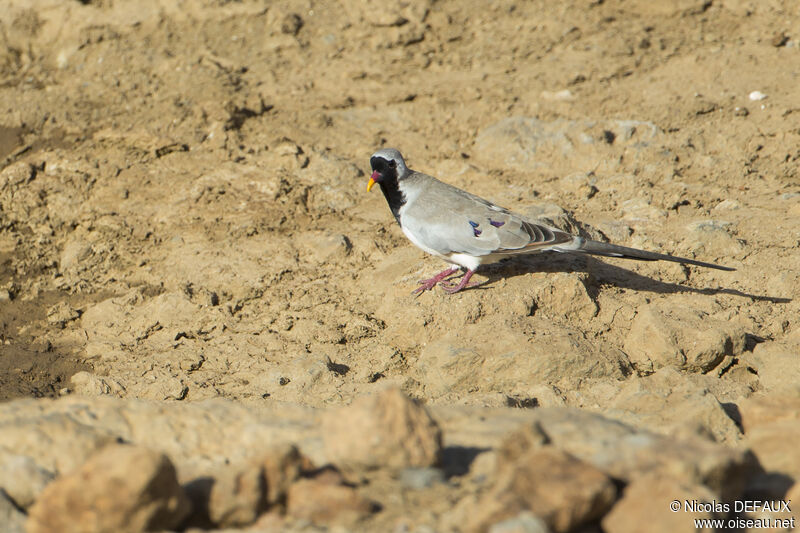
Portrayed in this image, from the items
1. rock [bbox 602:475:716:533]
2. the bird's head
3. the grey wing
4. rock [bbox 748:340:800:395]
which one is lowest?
rock [bbox 748:340:800:395]

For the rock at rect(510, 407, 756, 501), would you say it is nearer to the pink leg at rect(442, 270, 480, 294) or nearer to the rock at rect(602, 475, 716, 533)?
the rock at rect(602, 475, 716, 533)

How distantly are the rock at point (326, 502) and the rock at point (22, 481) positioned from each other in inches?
37.1

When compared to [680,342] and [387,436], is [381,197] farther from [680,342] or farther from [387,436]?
[387,436]

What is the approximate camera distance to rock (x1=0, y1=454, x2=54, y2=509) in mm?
2701

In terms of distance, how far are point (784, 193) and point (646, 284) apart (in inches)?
66.0

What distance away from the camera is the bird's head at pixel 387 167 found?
5.46m

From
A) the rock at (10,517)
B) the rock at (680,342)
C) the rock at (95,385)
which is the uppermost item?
the rock at (10,517)

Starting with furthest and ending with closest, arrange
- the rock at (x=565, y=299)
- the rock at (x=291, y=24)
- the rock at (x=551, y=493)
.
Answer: the rock at (x=291, y=24) → the rock at (x=565, y=299) → the rock at (x=551, y=493)

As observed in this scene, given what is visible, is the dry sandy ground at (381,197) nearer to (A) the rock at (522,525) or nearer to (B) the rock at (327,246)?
(B) the rock at (327,246)

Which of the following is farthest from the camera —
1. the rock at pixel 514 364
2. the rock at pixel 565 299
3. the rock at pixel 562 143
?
the rock at pixel 562 143

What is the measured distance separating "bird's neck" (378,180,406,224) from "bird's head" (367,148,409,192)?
0.09 feet

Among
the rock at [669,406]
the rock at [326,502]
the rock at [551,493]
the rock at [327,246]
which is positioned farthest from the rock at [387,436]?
the rock at [327,246]

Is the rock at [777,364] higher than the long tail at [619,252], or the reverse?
the long tail at [619,252]

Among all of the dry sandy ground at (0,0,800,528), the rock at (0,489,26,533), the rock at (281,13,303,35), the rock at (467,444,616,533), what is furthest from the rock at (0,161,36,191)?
the rock at (467,444,616,533)
